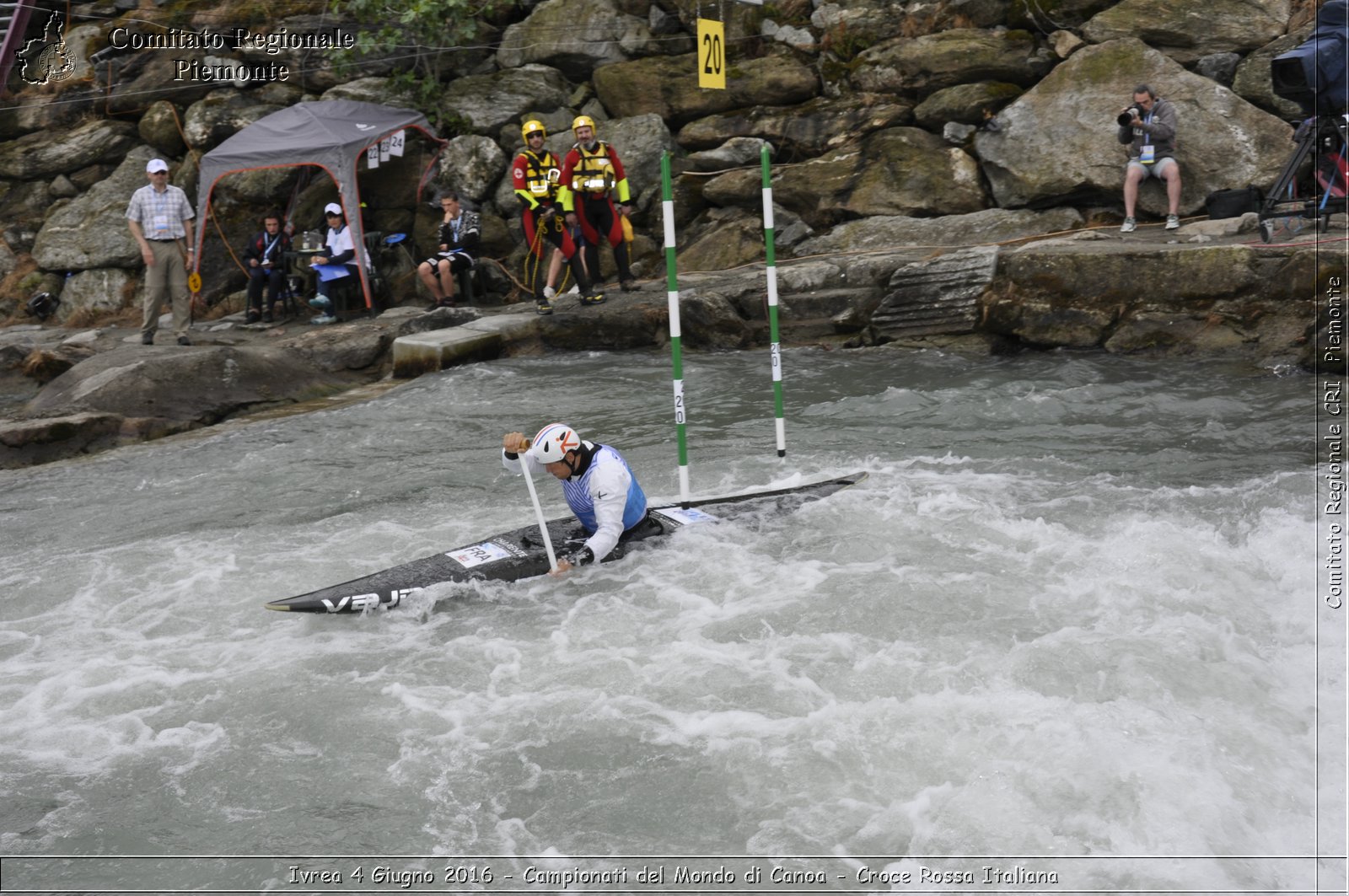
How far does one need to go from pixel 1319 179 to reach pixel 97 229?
48.1 ft

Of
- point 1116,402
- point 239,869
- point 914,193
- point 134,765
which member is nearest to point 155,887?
point 239,869

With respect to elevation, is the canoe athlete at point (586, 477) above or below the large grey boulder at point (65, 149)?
below

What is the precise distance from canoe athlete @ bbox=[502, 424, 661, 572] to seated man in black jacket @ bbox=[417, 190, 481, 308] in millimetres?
7677

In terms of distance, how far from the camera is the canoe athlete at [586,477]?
561 centimetres

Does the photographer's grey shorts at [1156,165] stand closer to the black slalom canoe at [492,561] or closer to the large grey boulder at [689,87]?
the large grey boulder at [689,87]

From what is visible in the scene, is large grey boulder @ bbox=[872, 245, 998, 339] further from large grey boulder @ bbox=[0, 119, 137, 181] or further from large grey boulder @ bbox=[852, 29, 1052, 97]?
large grey boulder @ bbox=[0, 119, 137, 181]

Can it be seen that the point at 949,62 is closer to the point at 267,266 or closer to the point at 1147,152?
the point at 1147,152

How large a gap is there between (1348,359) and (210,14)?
1500 cm

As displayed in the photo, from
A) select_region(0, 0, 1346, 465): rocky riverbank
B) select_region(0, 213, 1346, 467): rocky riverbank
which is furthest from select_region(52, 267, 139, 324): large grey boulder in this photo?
select_region(0, 213, 1346, 467): rocky riverbank

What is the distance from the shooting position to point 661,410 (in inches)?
380

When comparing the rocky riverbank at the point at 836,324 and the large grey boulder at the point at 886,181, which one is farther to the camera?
the large grey boulder at the point at 886,181

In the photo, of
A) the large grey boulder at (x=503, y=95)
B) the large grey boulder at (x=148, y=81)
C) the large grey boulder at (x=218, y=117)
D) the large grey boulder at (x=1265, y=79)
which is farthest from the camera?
the large grey boulder at (x=148, y=81)

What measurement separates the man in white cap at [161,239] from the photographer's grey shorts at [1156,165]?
9.39 meters

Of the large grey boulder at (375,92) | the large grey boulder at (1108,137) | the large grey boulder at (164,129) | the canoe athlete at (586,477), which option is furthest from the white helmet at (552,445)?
the large grey boulder at (164,129)
